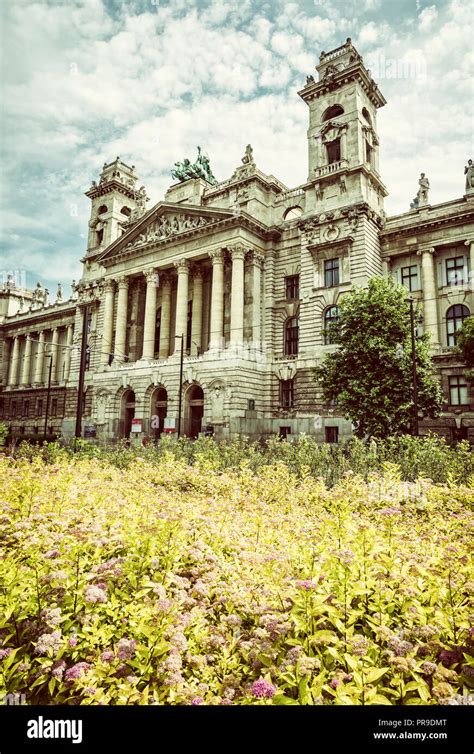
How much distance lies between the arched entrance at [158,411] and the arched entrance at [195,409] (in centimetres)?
284

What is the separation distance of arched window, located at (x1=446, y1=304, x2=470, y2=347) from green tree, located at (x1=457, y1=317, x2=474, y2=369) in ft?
16.8

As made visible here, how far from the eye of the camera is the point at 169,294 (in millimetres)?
44750

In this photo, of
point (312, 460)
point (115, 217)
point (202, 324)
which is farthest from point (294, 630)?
point (115, 217)

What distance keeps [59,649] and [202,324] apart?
131 feet

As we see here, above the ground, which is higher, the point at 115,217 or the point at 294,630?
the point at 115,217

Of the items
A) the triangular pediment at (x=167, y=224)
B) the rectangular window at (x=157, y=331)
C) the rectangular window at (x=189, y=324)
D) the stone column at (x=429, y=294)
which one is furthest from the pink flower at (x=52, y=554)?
the rectangular window at (x=157, y=331)

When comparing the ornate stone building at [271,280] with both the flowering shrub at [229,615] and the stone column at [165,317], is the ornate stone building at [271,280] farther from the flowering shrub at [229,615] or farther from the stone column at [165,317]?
the flowering shrub at [229,615]

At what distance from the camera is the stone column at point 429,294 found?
102 ft

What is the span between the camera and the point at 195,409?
130 feet

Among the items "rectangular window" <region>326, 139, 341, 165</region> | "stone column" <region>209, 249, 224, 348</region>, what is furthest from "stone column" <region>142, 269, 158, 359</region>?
"rectangular window" <region>326, 139, 341, 165</region>

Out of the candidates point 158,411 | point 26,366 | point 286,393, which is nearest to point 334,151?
point 286,393

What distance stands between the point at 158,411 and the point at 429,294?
24983mm
